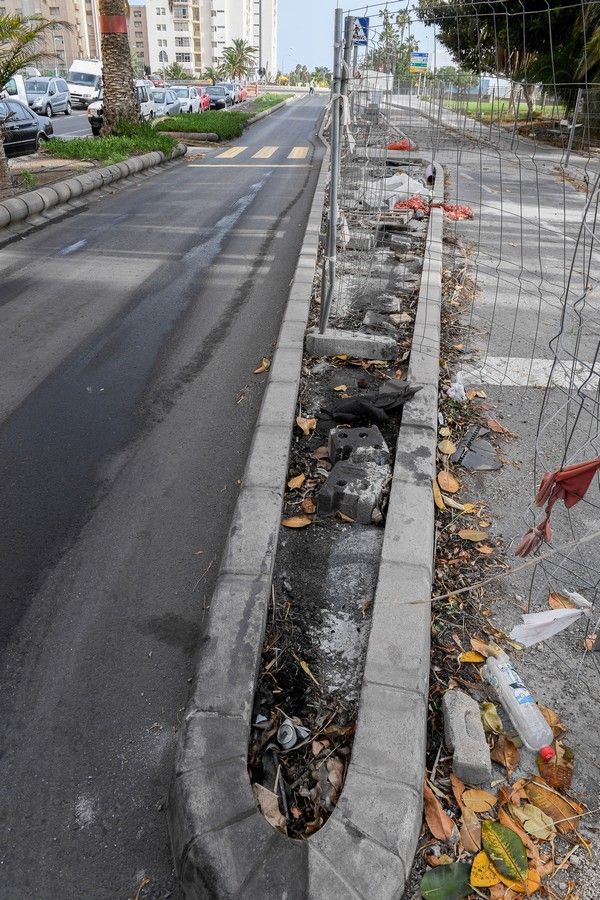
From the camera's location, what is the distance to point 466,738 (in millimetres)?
2332

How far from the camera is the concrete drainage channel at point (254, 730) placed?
1897 millimetres

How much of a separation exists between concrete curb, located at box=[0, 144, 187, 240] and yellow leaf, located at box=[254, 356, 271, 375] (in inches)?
232

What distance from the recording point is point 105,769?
235 cm

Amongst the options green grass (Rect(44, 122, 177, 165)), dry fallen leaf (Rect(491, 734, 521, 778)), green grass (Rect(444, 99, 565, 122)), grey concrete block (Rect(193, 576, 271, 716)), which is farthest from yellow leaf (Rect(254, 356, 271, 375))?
green grass (Rect(44, 122, 177, 165))

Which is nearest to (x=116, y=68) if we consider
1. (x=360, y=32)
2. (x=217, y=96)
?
(x=360, y=32)

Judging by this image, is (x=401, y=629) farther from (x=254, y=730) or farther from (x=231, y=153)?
(x=231, y=153)

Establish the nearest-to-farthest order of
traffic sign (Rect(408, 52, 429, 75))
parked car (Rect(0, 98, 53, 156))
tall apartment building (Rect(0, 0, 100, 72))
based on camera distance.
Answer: traffic sign (Rect(408, 52, 429, 75)) < parked car (Rect(0, 98, 53, 156)) < tall apartment building (Rect(0, 0, 100, 72))

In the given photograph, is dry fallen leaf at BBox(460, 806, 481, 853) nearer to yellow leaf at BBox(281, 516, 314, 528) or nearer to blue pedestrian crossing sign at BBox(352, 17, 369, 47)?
yellow leaf at BBox(281, 516, 314, 528)

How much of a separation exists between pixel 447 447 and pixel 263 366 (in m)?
1.92

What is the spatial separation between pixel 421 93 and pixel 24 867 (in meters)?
7.72

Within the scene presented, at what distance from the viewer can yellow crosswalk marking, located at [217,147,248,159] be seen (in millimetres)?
19703

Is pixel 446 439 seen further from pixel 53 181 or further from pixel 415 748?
pixel 53 181

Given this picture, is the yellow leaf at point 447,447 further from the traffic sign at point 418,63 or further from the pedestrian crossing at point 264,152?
the pedestrian crossing at point 264,152

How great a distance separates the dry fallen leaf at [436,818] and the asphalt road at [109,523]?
826 millimetres
